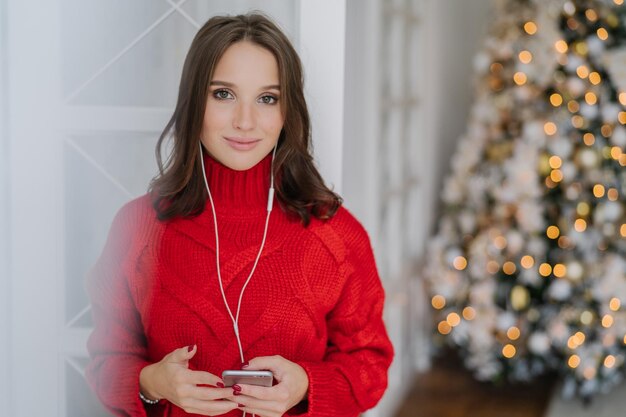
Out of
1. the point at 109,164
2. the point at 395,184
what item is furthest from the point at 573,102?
the point at 109,164

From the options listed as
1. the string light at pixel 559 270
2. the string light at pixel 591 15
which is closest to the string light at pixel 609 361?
the string light at pixel 559 270

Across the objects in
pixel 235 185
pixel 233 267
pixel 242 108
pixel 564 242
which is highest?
pixel 242 108

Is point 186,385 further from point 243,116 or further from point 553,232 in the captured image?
point 553,232

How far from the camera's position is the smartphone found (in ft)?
3.41

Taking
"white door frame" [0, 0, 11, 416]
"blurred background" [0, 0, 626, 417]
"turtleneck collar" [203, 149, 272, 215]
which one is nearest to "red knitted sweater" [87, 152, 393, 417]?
"turtleneck collar" [203, 149, 272, 215]

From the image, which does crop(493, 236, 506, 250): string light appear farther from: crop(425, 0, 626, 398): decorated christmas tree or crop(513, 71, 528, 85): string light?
crop(513, 71, 528, 85): string light

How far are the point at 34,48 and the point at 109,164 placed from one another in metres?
0.17

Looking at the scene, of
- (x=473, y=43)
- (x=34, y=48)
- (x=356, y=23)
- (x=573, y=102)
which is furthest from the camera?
(x=473, y=43)

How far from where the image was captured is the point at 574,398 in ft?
9.83

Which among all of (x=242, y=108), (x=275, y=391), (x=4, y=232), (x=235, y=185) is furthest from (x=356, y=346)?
(x=4, y=232)

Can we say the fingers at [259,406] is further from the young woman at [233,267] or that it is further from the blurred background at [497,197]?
the blurred background at [497,197]

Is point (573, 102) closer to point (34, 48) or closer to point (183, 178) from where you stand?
point (183, 178)

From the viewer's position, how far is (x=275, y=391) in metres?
1.08

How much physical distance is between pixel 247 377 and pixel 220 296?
15 cm
